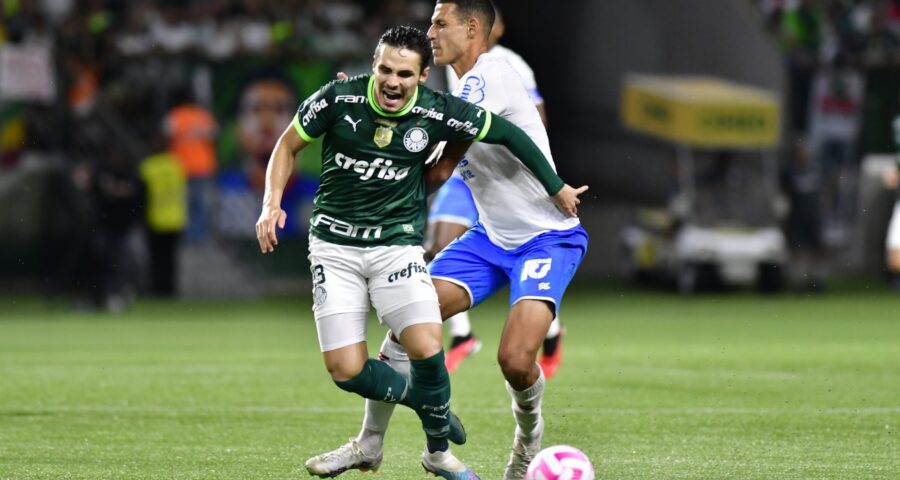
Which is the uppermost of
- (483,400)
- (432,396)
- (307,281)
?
(432,396)

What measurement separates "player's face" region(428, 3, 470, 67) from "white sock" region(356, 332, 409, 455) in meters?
1.38

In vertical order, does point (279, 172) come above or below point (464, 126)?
below

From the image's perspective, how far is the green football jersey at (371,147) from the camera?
7.04 meters

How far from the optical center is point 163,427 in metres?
9.08

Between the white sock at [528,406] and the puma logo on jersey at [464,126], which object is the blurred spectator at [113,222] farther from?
the puma logo on jersey at [464,126]

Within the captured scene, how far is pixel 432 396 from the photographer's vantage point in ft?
23.1

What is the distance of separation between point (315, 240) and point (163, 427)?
232 centimetres

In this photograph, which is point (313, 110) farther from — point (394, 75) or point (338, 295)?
point (338, 295)

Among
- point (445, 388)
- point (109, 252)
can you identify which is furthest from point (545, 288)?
point (109, 252)

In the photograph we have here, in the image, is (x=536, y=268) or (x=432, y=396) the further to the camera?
(x=536, y=268)

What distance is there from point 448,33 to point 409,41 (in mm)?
774

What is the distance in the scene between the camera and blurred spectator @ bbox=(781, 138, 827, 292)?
22.6 m

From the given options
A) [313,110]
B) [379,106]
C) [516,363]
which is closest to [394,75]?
[379,106]

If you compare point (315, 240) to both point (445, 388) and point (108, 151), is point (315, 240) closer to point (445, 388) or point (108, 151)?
point (445, 388)
